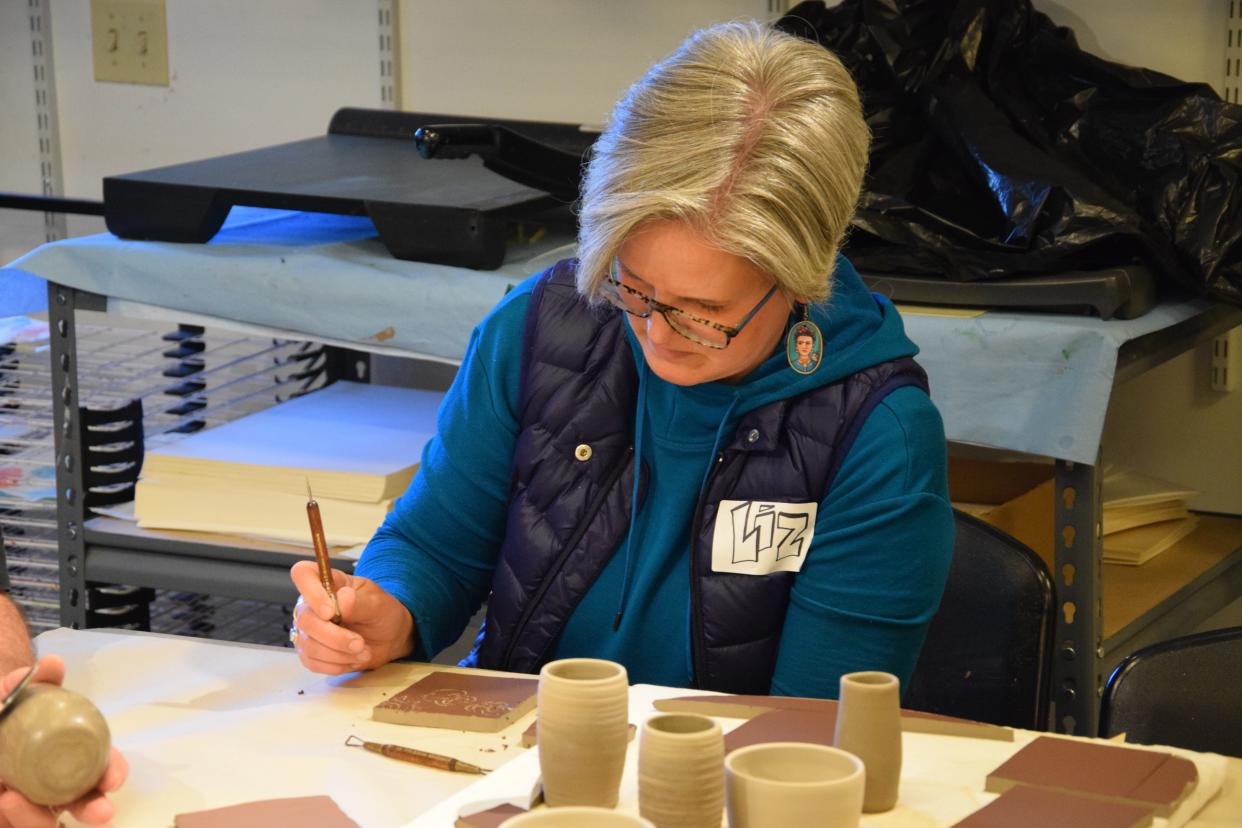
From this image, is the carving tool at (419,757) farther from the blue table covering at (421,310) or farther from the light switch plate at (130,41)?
the light switch plate at (130,41)

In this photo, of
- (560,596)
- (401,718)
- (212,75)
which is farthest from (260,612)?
(401,718)

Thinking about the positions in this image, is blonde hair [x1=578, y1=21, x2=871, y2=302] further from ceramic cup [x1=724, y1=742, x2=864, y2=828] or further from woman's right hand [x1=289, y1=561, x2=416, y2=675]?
ceramic cup [x1=724, y1=742, x2=864, y2=828]

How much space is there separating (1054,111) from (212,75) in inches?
63.0

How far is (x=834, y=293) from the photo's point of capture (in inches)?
57.2

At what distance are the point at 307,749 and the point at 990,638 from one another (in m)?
0.71

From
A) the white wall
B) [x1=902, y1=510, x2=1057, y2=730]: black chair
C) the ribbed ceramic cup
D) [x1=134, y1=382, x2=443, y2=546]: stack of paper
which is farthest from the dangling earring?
the white wall

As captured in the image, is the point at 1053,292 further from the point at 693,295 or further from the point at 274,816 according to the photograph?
the point at 274,816

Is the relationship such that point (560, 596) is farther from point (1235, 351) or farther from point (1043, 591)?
point (1235, 351)

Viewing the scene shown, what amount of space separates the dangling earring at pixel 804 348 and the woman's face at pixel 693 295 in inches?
0.7

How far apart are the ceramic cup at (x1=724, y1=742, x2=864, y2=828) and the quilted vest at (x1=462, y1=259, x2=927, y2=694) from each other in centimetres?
48

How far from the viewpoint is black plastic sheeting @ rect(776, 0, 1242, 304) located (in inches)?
72.6

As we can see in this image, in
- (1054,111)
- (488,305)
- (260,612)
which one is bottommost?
(260,612)

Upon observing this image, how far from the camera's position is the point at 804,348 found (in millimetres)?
1423

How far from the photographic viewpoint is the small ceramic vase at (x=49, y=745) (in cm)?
102
